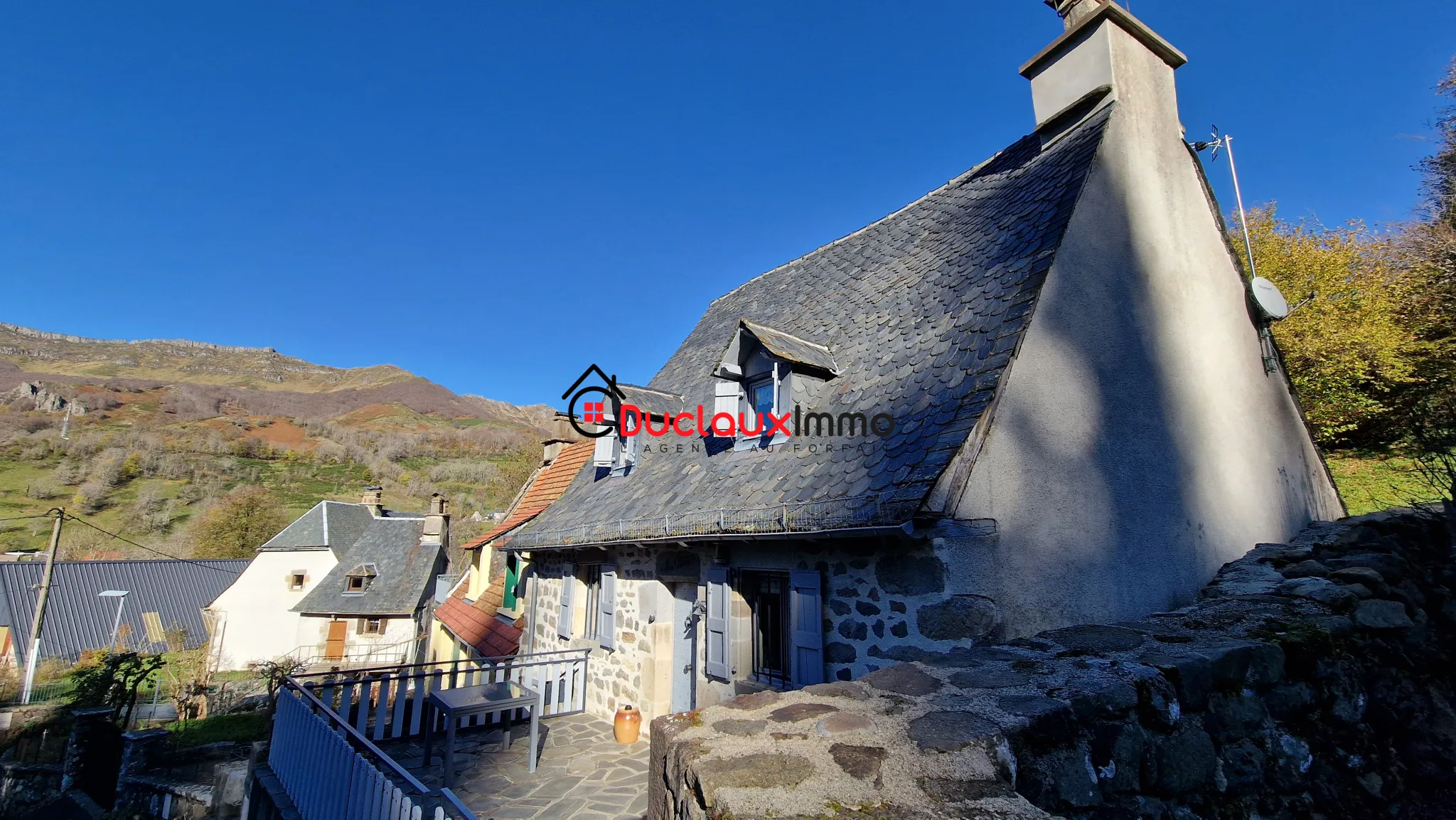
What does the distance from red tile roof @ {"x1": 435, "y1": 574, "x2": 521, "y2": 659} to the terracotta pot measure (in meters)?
4.44

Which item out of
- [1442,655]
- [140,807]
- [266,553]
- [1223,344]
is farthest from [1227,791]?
[266,553]

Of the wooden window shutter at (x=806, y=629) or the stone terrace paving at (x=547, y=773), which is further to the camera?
the stone terrace paving at (x=547, y=773)

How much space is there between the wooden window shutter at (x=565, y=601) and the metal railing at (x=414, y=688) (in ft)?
1.53

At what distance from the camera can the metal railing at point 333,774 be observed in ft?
11.3

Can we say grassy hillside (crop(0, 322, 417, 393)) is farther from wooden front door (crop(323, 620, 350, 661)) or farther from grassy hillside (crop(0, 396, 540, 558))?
wooden front door (crop(323, 620, 350, 661))

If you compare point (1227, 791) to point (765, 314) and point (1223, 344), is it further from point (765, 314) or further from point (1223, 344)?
point (765, 314)

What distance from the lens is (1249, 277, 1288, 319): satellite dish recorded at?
7996 mm

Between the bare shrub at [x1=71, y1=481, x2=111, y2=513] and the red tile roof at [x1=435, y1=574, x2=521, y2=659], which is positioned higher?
the bare shrub at [x1=71, y1=481, x2=111, y2=513]

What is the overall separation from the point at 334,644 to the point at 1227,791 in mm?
35028

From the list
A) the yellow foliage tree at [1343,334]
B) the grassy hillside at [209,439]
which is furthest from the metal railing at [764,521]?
the grassy hillside at [209,439]

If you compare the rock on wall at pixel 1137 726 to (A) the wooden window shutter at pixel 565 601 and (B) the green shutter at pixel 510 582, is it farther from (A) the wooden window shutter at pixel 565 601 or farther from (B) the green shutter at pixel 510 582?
(B) the green shutter at pixel 510 582

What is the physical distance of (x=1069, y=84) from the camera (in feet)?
26.1

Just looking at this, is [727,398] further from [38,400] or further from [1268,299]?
[38,400]

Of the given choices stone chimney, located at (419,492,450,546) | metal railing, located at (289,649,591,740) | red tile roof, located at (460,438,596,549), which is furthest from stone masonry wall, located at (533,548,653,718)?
stone chimney, located at (419,492,450,546)
